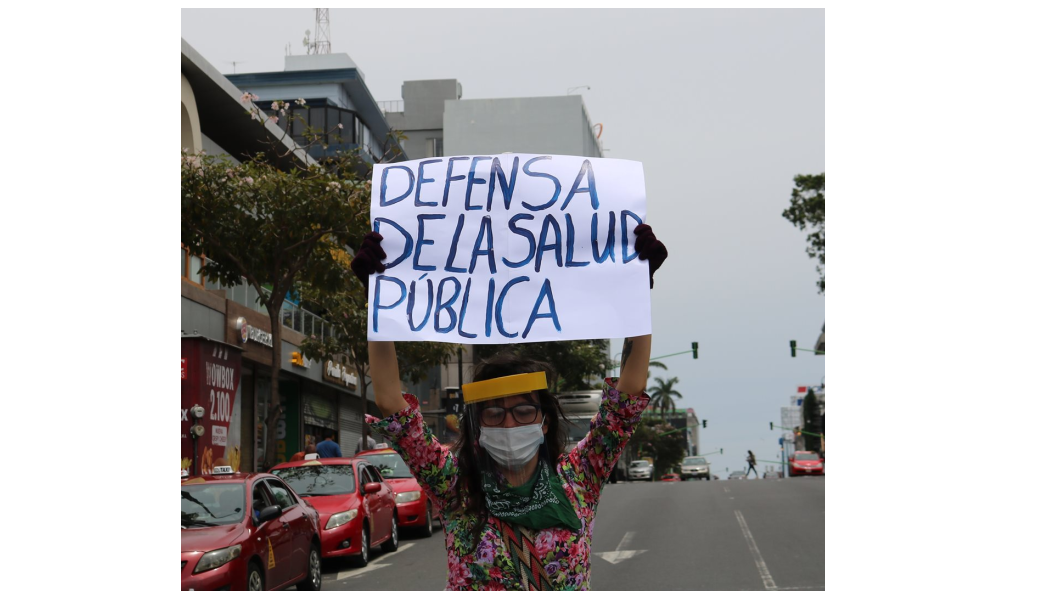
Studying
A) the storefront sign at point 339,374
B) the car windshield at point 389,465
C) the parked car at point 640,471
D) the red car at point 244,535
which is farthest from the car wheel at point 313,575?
the parked car at point 640,471

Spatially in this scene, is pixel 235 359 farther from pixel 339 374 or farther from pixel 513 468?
pixel 513 468

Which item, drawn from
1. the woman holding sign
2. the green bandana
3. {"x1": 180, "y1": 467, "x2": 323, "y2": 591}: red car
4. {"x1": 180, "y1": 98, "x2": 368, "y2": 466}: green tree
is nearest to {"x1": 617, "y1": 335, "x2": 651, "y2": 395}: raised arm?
the woman holding sign

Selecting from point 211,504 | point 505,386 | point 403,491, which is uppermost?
point 505,386

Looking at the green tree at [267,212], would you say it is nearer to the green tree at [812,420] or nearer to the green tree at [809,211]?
the green tree at [809,211]

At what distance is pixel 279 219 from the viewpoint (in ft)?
51.4

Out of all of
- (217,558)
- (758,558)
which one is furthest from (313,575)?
(758,558)

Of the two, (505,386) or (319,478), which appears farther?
(319,478)

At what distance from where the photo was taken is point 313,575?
11.8m

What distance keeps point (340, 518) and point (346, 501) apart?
0.34 metres

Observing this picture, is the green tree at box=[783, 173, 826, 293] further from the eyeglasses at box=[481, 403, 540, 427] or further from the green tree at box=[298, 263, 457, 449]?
the eyeglasses at box=[481, 403, 540, 427]

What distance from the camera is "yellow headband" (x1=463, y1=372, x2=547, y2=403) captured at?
10.3ft

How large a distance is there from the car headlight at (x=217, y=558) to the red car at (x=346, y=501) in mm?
4109

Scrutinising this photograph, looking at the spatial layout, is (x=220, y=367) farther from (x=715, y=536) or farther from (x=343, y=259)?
(x=715, y=536)

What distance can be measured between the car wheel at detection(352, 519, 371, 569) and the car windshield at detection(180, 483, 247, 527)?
12.6 ft
